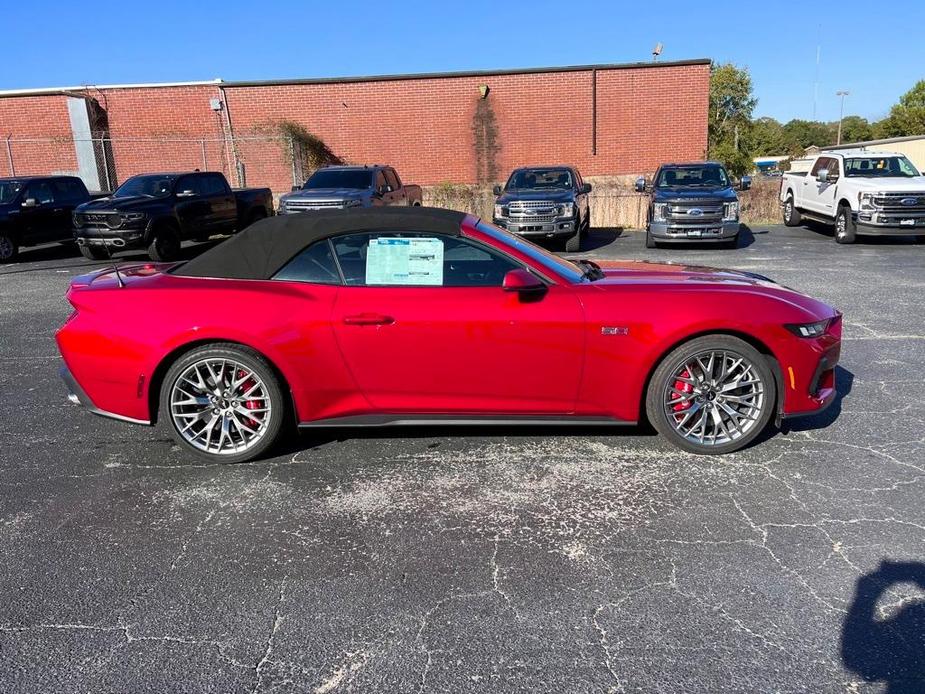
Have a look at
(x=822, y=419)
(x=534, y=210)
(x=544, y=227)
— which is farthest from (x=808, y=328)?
(x=534, y=210)

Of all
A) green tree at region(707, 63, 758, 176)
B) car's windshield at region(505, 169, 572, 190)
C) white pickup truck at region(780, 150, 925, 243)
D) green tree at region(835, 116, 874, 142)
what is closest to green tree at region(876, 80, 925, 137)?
green tree at region(835, 116, 874, 142)

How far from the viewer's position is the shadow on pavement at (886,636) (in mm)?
2381

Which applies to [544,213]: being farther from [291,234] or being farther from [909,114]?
[909,114]

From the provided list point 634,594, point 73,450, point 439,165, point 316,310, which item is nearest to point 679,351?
point 634,594

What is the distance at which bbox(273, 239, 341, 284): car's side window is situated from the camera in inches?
165

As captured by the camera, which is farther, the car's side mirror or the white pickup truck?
the white pickup truck

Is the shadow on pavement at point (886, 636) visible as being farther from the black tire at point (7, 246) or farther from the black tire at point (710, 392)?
the black tire at point (7, 246)

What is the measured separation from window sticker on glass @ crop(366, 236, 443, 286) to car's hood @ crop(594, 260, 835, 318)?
100cm

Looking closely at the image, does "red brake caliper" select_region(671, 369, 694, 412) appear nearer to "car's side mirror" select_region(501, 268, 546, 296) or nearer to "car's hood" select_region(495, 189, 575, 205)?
"car's side mirror" select_region(501, 268, 546, 296)

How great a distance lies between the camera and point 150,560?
10.6 feet

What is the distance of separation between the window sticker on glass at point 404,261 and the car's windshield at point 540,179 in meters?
11.2

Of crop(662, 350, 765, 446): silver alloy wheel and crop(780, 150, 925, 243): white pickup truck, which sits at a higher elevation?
crop(780, 150, 925, 243): white pickup truck

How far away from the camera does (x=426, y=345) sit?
4.02 metres

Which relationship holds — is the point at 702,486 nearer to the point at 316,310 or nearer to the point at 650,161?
the point at 316,310
